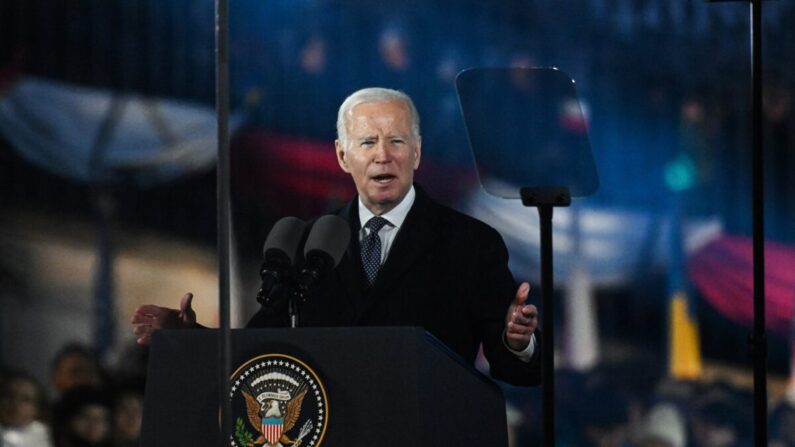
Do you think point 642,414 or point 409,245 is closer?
point 409,245

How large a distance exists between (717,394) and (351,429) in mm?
3548

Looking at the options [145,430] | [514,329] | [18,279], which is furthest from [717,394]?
[145,430]

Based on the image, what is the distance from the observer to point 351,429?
5.65 ft

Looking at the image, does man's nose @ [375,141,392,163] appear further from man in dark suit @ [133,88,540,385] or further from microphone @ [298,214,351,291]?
microphone @ [298,214,351,291]

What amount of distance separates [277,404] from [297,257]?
0.81 ft

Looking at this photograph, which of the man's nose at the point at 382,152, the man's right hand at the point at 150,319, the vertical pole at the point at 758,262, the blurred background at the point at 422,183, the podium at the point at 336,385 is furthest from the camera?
the blurred background at the point at 422,183

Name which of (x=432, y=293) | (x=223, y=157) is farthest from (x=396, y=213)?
(x=223, y=157)

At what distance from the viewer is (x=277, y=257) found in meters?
1.85

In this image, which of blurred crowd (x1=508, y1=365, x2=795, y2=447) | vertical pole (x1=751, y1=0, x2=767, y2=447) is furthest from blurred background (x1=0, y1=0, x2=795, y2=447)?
vertical pole (x1=751, y1=0, x2=767, y2=447)

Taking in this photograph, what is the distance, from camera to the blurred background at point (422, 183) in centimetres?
502

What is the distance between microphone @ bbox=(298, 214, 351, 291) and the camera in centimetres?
185

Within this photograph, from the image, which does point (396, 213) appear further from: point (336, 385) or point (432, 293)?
point (336, 385)

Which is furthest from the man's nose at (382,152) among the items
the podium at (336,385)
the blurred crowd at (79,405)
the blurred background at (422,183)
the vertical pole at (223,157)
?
the blurred crowd at (79,405)

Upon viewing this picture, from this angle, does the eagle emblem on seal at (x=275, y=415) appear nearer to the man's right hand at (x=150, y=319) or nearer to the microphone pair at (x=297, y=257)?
the microphone pair at (x=297, y=257)
